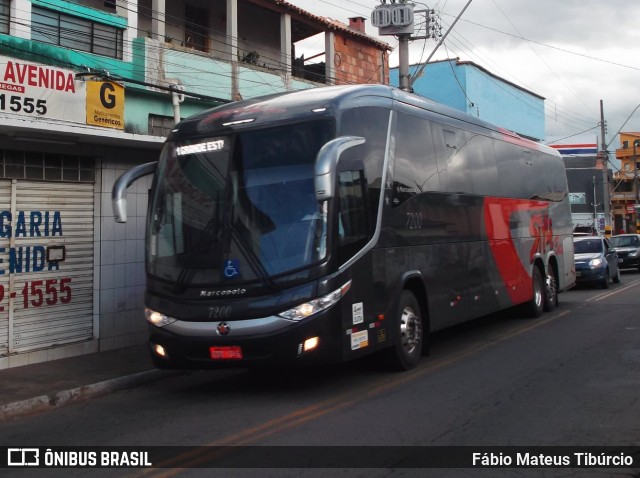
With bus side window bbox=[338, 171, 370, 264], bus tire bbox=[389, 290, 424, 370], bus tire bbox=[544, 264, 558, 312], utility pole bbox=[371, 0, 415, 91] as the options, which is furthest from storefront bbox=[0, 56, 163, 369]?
bus tire bbox=[544, 264, 558, 312]

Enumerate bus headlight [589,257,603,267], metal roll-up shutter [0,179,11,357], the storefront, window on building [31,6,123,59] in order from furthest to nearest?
1. bus headlight [589,257,603,267]
2. window on building [31,6,123,59]
3. metal roll-up shutter [0,179,11,357]
4. the storefront

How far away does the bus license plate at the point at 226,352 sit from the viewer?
297 inches

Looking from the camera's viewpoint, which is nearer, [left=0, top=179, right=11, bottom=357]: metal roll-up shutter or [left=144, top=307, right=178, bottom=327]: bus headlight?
[left=144, top=307, right=178, bottom=327]: bus headlight

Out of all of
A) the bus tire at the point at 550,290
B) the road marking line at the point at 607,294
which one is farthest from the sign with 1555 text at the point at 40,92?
the road marking line at the point at 607,294

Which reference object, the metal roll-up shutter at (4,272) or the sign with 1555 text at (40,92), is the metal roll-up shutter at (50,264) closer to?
the metal roll-up shutter at (4,272)

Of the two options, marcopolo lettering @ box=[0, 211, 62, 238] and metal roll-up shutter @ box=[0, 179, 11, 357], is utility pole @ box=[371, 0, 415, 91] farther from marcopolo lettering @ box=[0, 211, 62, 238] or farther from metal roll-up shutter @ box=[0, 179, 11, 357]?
metal roll-up shutter @ box=[0, 179, 11, 357]

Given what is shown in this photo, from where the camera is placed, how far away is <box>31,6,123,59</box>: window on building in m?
14.5

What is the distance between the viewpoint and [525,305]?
14.7 meters

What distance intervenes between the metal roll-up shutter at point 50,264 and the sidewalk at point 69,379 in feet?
1.68

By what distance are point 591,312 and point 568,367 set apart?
6.73 m

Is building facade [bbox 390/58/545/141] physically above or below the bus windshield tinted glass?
above

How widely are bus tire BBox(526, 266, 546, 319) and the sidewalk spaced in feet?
26.4

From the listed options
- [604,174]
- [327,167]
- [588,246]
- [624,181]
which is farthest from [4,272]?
[624,181]

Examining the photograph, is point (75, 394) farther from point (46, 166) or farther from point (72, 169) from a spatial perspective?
point (72, 169)
